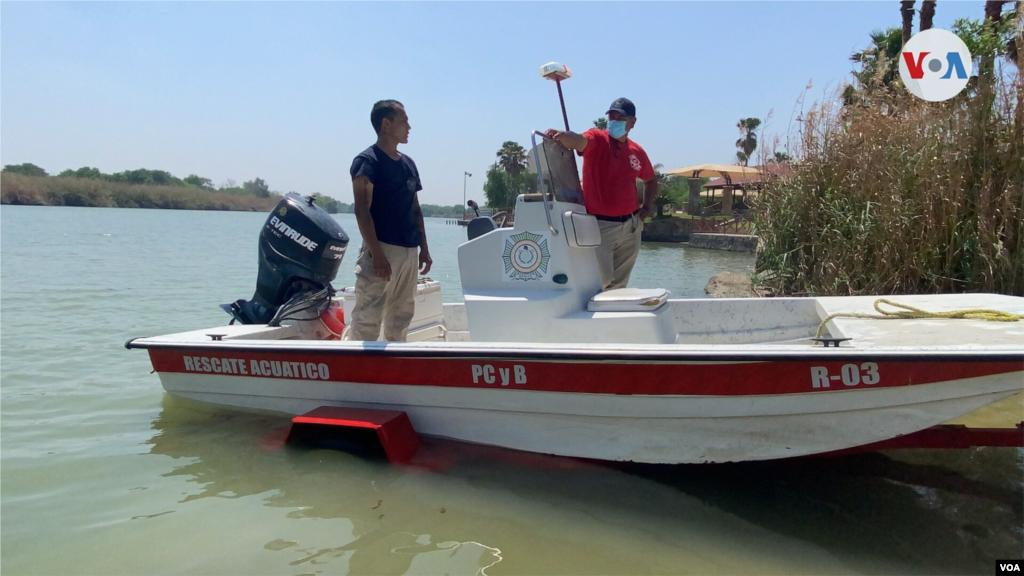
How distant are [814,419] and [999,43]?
19.1 ft

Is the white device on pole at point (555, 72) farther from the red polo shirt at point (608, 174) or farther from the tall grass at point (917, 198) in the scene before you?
the tall grass at point (917, 198)

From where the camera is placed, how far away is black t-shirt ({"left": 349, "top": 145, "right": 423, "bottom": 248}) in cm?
404

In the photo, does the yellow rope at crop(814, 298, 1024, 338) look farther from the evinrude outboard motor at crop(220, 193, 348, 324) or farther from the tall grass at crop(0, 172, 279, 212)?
the tall grass at crop(0, 172, 279, 212)

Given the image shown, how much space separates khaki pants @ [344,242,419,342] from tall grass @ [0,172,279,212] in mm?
67898

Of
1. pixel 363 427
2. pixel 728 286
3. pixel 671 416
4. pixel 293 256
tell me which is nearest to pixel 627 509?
pixel 671 416

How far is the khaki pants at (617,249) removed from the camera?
4852 millimetres

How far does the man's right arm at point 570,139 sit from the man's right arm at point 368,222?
1.28 meters

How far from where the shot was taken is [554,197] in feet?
14.1

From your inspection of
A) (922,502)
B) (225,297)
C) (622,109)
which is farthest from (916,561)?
(225,297)

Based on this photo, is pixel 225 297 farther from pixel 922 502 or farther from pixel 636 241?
pixel 922 502

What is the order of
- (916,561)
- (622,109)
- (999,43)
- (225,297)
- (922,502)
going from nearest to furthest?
(916,561) → (922,502) → (622,109) → (999,43) → (225,297)

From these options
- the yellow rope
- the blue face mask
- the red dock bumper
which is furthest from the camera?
the blue face mask

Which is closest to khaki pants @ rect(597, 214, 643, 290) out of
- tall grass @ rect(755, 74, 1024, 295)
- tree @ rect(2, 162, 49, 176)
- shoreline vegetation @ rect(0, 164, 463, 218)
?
tall grass @ rect(755, 74, 1024, 295)

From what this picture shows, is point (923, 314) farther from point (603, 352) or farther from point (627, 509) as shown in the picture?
point (627, 509)
